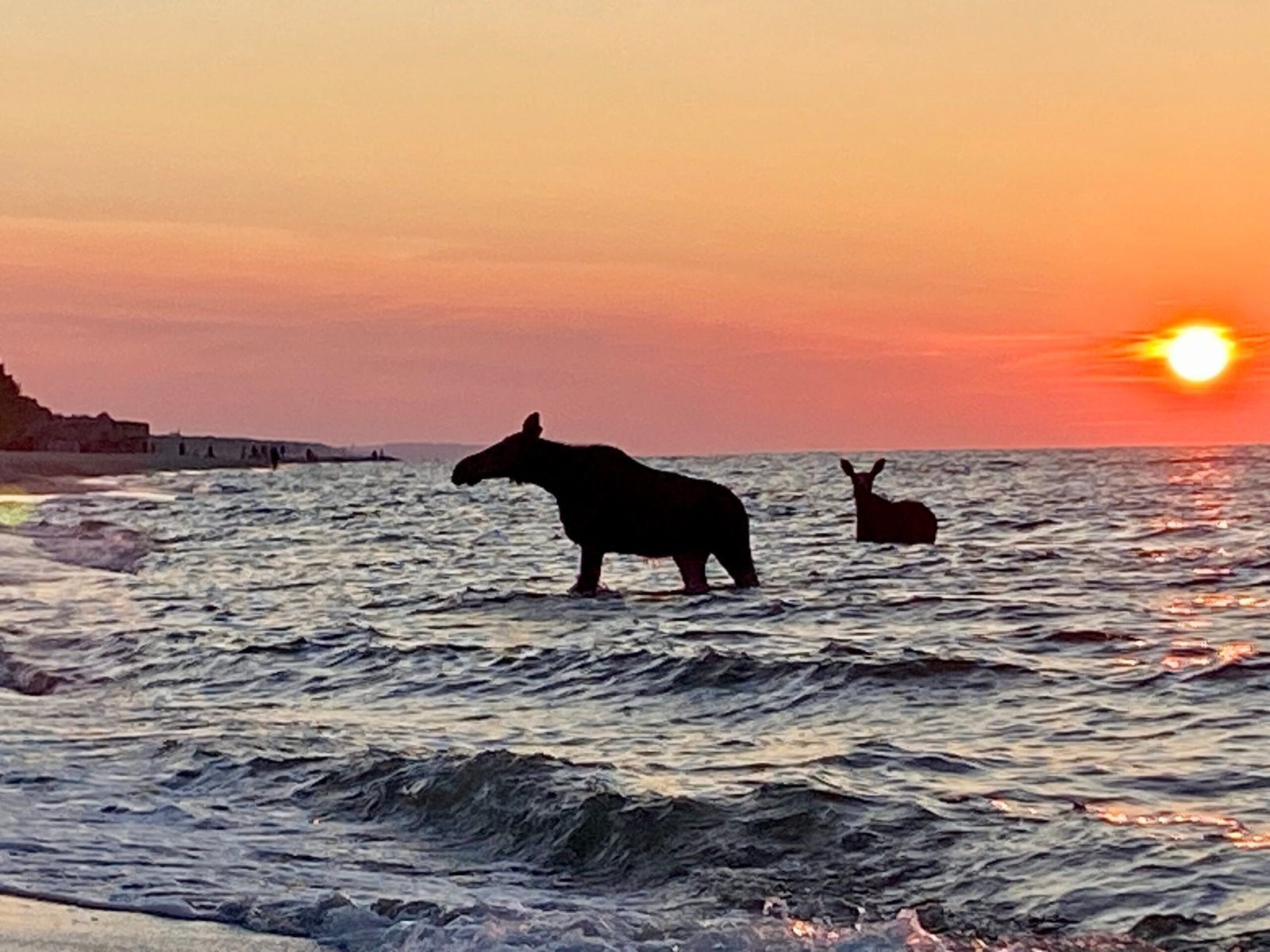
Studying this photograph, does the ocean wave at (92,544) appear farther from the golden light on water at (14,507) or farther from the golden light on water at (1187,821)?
the golden light on water at (1187,821)

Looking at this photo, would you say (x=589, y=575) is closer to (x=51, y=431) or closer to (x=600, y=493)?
(x=600, y=493)

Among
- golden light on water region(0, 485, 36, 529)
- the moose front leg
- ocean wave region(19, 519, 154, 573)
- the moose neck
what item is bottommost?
ocean wave region(19, 519, 154, 573)

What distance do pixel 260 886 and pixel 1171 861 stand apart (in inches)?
168

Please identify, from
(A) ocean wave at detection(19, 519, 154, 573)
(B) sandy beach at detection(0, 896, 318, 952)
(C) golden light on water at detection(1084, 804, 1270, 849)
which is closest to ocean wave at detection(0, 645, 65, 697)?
(B) sandy beach at detection(0, 896, 318, 952)

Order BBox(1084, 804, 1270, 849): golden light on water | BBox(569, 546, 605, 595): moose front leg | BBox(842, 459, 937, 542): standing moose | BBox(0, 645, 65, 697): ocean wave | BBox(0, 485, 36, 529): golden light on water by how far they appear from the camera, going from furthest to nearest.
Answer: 1. BBox(0, 485, 36, 529): golden light on water
2. BBox(842, 459, 937, 542): standing moose
3. BBox(569, 546, 605, 595): moose front leg
4. BBox(0, 645, 65, 697): ocean wave
5. BBox(1084, 804, 1270, 849): golden light on water

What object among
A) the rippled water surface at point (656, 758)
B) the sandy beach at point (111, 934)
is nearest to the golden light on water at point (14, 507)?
the rippled water surface at point (656, 758)

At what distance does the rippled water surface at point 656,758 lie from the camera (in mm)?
8633

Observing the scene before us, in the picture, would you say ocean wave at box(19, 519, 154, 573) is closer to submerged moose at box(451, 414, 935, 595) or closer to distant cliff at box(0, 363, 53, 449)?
submerged moose at box(451, 414, 935, 595)

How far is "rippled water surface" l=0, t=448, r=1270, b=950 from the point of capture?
8633mm

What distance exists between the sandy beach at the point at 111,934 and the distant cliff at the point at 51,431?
432ft

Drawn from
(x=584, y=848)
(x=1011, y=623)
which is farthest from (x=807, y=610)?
(x=584, y=848)

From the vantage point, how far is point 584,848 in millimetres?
10039

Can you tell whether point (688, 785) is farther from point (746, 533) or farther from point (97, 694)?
point (746, 533)

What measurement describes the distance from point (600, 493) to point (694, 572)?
1992 millimetres
